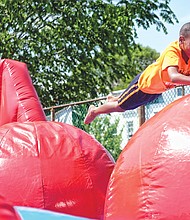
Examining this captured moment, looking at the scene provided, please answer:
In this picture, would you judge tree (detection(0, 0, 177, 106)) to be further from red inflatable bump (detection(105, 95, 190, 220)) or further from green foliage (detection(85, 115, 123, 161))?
red inflatable bump (detection(105, 95, 190, 220))

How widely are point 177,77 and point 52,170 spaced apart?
40.0 inches

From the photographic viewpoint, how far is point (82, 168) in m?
4.02

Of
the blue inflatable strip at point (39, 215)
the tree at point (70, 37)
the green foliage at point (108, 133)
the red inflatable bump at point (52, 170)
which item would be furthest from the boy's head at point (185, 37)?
the tree at point (70, 37)

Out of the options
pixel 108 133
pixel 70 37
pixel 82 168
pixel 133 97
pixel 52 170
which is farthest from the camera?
pixel 70 37

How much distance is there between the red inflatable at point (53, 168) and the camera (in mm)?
3820

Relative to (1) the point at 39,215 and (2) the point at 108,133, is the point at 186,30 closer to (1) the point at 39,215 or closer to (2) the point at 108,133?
(1) the point at 39,215

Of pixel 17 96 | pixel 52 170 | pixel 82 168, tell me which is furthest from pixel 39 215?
pixel 17 96

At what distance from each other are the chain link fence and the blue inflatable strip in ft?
11.5

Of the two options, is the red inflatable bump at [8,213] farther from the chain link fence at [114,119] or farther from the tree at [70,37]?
the tree at [70,37]

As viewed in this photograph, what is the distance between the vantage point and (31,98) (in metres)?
4.95

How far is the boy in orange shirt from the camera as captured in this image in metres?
3.66

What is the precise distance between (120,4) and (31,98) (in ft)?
36.1

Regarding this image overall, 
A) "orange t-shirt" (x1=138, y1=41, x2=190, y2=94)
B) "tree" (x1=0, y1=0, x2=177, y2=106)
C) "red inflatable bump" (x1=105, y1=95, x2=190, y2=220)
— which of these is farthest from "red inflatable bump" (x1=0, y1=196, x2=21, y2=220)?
"tree" (x1=0, y1=0, x2=177, y2=106)

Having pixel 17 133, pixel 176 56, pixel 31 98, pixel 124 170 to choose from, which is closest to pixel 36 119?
pixel 31 98
